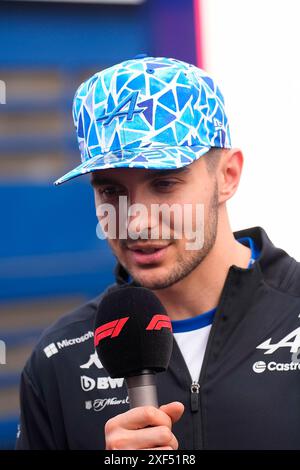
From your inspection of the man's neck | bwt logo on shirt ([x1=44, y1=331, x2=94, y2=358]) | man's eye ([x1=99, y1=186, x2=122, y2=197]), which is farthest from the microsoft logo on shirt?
man's eye ([x1=99, y1=186, x2=122, y2=197])

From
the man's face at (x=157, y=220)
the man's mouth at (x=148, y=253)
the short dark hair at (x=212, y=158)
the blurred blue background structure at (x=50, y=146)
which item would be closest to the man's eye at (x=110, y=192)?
the man's face at (x=157, y=220)

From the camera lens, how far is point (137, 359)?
5.07ft

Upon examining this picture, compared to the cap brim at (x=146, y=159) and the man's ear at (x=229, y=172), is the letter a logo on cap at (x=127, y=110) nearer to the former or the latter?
the cap brim at (x=146, y=159)

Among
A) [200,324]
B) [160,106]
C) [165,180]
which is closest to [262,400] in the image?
[200,324]

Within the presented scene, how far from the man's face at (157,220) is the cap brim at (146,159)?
0.04 m

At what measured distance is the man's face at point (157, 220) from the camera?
2021 millimetres

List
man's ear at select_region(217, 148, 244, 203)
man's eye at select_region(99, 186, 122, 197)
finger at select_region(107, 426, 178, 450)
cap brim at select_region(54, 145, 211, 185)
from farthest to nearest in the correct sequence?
man's ear at select_region(217, 148, 244, 203)
man's eye at select_region(99, 186, 122, 197)
cap brim at select_region(54, 145, 211, 185)
finger at select_region(107, 426, 178, 450)

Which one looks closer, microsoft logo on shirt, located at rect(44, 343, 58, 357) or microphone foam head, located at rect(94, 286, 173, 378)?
microphone foam head, located at rect(94, 286, 173, 378)

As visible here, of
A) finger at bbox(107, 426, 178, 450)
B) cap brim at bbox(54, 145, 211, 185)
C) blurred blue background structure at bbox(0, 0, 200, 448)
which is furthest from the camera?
blurred blue background structure at bbox(0, 0, 200, 448)

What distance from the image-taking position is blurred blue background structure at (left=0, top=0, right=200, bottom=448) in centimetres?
371

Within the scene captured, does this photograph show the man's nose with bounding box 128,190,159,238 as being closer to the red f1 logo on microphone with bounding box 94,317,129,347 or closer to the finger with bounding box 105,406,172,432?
the red f1 logo on microphone with bounding box 94,317,129,347

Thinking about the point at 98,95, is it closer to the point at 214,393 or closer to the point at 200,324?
the point at 200,324

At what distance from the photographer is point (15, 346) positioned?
3.85 metres

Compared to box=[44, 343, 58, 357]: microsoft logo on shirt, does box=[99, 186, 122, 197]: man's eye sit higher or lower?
higher
